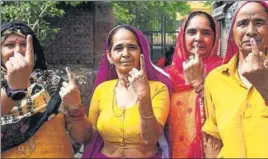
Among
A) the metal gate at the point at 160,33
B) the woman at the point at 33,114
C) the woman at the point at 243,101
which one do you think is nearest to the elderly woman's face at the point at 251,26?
the woman at the point at 243,101

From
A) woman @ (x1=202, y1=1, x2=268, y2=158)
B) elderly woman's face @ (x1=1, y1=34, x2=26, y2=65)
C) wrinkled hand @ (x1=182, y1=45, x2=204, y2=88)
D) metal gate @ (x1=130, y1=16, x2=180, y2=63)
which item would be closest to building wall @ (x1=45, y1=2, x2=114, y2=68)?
metal gate @ (x1=130, y1=16, x2=180, y2=63)

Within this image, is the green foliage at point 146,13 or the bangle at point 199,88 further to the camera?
the green foliage at point 146,13

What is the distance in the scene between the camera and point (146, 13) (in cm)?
177

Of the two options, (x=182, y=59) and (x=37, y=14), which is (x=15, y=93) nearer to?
(x=182, y=59)

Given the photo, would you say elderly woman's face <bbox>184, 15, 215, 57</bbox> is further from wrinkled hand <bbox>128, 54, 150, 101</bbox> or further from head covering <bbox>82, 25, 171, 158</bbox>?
wrinkled hand <bbox>128, 54, 150, 101</bbox>

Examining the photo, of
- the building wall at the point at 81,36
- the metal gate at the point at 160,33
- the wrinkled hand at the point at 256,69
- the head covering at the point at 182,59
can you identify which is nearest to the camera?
the wrinkled hand at the point at 256,69

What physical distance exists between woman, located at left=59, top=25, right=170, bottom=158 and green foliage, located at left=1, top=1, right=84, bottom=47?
40 centimetres

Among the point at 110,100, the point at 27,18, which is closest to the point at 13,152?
the point at 110,100

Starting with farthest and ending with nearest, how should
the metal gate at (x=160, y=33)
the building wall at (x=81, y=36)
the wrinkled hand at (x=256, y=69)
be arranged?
the building wall at (x=81, y=36) → the metal gate at (x=160, y=33) → the wrinkled hand at (x=256, y=69)

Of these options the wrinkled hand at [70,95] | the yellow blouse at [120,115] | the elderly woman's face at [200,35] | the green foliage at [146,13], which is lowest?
the yellow blouse at [120,115]

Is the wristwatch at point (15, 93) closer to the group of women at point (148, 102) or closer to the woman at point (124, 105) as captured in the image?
the group of women at point (148, 102)

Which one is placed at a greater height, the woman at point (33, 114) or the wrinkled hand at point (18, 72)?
the wrinkled hand at point (18, 72)

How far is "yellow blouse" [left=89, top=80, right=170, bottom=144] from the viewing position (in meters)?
1.43

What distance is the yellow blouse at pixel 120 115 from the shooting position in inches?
56.3
